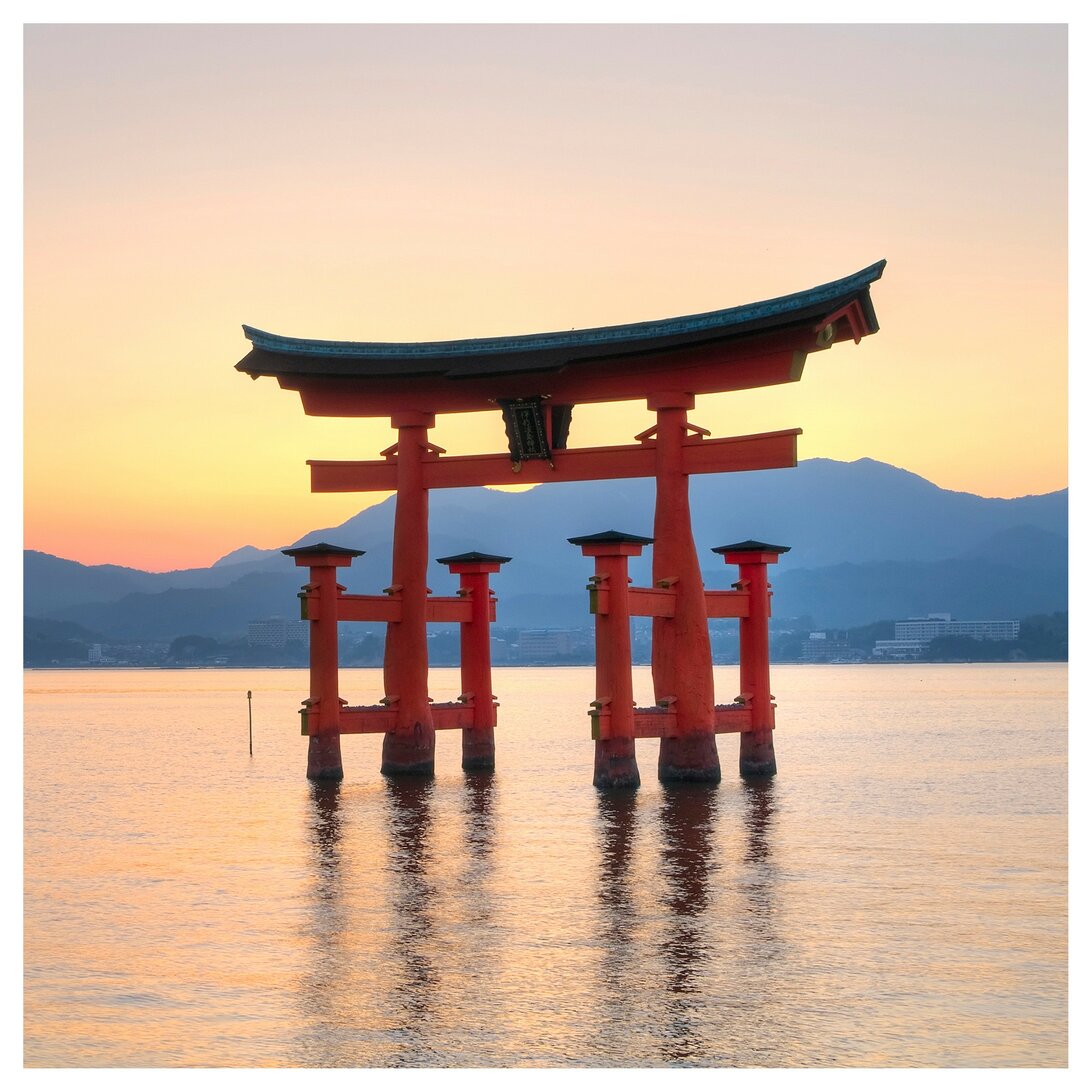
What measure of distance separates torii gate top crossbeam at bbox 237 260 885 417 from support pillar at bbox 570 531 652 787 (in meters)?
3.54

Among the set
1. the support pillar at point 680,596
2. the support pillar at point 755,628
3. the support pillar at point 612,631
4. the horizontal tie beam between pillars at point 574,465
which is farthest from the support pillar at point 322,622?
the support pillar at point 755,628

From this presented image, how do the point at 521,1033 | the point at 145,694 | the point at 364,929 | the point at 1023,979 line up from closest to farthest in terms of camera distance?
the point at 521,1033 < the point at 1023,979 < the point at 364,929 < the point at 145,694

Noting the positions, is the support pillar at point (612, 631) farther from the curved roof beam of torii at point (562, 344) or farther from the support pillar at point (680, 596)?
the curved roof beam of torii at point (562, 344)

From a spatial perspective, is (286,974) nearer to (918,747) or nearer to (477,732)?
(477,732)

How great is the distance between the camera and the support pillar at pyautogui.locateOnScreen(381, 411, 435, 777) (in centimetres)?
3212

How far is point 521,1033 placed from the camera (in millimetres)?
13102

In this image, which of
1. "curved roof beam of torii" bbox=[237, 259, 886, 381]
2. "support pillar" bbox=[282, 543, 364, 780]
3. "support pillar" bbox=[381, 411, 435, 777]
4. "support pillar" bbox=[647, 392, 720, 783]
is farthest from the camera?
"support pillar" bbox=[381, 411, 435, 777]

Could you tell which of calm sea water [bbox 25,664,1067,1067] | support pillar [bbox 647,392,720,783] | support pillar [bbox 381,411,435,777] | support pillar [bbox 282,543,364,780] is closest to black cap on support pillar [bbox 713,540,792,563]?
support pillar [bbox 647,392,720,783]

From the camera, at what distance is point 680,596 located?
29625 mm

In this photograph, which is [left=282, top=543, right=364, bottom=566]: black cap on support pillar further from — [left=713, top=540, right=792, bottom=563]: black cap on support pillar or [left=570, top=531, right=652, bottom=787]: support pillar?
[left=713, top=540, right=792, bottom=563]: black cap on support pillar

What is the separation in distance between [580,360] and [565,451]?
1.91m

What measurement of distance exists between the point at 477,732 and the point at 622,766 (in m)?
6.61

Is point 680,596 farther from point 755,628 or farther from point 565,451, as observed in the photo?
point 565,451
